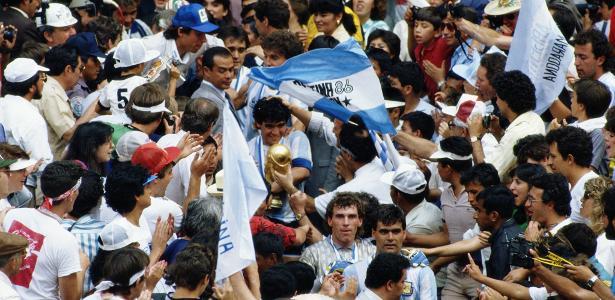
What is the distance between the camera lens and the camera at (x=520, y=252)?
29.5 feet

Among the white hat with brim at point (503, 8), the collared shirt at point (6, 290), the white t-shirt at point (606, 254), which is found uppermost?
the collared shirt at point (6, 290)

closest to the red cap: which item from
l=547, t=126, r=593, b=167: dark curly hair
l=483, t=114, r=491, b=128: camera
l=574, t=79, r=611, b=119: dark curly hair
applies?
l=483, t=114, r=491, b=128: camera

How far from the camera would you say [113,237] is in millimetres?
9211

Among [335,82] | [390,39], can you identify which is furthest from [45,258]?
[390,39]

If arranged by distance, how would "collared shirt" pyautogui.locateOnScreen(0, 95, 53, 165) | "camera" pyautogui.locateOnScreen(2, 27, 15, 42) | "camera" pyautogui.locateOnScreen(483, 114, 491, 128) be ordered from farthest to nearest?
"camera" pyautogui.locateOnScreen(2, 27, 15, 42)
"camera" pyautogui.locateOnScreen(483, 114, 491, 128)
"collared shirt" pyautogui.locateOnScreen(0, 95, 53, 165)

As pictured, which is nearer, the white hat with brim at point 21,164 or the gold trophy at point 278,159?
the white hat with brim at point 21,164

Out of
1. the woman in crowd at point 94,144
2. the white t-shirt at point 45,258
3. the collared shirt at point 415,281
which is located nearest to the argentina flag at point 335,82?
the woman in crowd at point 94,144

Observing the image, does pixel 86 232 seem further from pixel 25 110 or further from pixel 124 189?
pixel 25 110

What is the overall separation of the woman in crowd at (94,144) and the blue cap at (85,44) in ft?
7.79

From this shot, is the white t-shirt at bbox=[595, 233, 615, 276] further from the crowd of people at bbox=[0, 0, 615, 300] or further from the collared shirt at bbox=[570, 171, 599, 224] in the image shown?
the collared shirt at bbox=[570, 171, 599, 224]

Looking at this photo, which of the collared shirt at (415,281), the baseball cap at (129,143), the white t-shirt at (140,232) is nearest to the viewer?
the white t-shirt at (140,232)

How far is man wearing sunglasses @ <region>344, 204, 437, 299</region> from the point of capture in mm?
9648

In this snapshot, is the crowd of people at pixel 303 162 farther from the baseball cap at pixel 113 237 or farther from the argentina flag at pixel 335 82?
the argentina flag at pixel 335 82

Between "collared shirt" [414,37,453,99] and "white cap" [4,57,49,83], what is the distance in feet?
13.1
